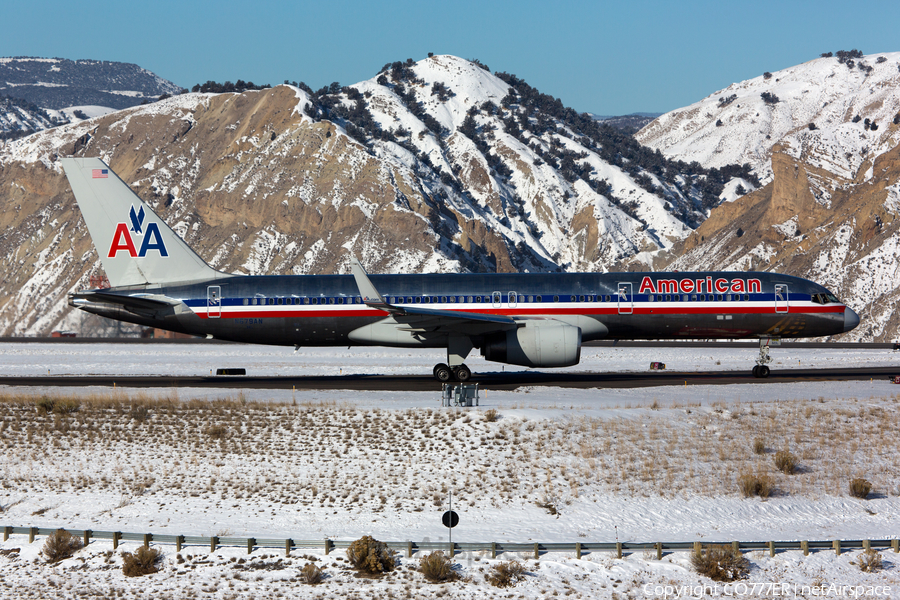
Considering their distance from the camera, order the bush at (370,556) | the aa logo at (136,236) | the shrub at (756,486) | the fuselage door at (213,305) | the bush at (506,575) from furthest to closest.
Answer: the aa logo at (136,236), the fuselage door at (213,305), the shrub at (756,486), the bush at (370,556), the bush at (506,575)

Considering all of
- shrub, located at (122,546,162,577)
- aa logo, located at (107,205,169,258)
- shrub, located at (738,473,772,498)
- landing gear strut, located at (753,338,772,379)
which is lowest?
shrub, located at (122,546,162,577)

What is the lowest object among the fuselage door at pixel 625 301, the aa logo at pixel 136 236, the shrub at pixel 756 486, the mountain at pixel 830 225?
the shrub at pixel 756 486

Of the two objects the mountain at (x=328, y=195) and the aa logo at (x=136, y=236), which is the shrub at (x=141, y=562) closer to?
the aa logo at (x=136, y=236)

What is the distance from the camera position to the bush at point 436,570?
18547mm

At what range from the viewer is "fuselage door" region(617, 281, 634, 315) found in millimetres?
37062

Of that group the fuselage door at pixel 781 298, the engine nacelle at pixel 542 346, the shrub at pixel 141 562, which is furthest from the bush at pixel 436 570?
the fuselage door at pixel 781 298

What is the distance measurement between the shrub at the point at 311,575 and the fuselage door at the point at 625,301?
2221 cm

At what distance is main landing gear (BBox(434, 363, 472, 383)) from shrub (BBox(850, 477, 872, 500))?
1740cm

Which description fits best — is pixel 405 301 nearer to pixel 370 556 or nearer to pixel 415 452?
pixel 415 452

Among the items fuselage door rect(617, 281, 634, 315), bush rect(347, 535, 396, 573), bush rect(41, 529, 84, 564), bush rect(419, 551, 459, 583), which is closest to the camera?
bush rect(419, 551, 459, 583)

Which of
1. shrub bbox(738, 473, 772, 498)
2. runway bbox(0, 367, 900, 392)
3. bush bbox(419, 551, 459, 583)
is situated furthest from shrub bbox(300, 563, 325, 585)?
runway bbox(0, 367, 900, 392)

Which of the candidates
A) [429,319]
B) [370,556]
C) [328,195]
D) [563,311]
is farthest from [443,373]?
[328,195]

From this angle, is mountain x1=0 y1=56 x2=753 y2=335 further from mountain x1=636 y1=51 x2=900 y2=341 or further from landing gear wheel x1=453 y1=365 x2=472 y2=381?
landing gear wheel x1=453 y1=365 x2=472 y2=381

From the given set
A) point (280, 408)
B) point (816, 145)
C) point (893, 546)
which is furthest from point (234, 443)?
point (816, 145)
